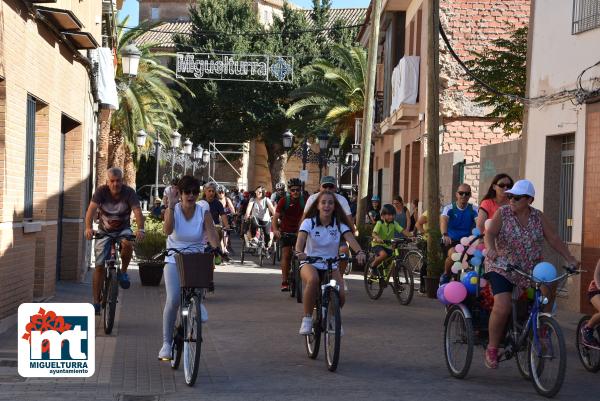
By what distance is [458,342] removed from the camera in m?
10.2

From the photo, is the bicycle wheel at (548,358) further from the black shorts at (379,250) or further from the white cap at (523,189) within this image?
the black shorts at (379,250)

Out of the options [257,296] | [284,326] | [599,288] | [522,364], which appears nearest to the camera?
[522,364]

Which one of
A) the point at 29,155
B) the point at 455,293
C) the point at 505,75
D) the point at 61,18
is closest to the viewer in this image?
the point at 455,293

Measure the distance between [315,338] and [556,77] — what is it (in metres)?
8.94

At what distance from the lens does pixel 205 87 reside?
226 ft

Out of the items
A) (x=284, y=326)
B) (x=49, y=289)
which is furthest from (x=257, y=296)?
(x=284, y=326)

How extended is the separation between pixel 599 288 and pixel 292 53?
60636 mm

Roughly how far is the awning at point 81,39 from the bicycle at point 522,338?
333 inches

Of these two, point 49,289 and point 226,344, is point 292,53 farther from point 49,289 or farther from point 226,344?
point 226,344

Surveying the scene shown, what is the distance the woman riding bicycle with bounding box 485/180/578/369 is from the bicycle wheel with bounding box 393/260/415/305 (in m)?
7.20

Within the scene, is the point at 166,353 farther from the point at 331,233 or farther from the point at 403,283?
the point at 403,283

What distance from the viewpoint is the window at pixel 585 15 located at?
1692 centimetres

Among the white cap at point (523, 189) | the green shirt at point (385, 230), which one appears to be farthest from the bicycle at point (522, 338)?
the green shirt at point (385, 230)

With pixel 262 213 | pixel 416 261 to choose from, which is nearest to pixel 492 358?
pixel 416 261
